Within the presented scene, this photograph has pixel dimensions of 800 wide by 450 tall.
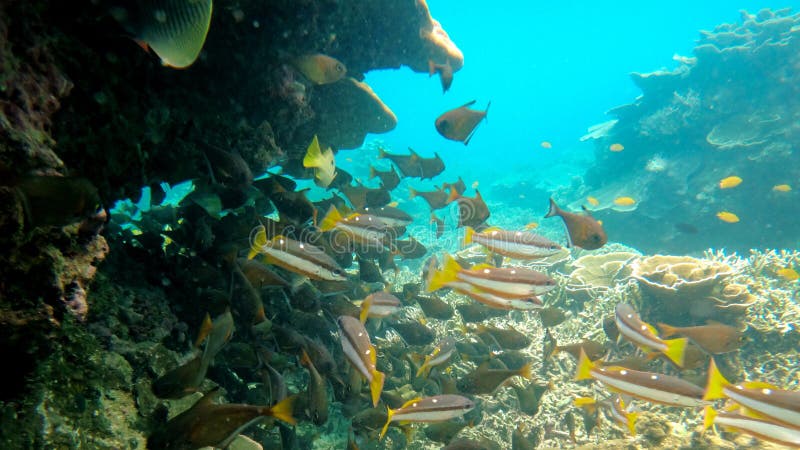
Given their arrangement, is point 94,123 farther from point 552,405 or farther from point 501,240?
point 552,405

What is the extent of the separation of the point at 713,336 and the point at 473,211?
299 centimetres

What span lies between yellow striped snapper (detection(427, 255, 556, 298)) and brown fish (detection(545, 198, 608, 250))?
0.71 m

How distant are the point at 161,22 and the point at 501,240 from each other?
2.91 m

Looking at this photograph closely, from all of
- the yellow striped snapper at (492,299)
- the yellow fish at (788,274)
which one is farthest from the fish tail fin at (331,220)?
the yellow fish at (788,274)

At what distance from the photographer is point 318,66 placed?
4312 millimetres

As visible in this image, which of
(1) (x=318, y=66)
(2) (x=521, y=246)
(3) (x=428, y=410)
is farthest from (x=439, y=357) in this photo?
(1) (x=318, y=66)

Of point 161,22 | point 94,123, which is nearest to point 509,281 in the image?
point 161,22

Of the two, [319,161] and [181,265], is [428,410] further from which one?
[319,161]

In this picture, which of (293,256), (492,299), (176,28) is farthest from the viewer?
(492,299)

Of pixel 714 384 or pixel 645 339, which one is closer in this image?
pixel 714 384

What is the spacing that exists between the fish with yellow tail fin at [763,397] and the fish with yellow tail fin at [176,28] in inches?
151

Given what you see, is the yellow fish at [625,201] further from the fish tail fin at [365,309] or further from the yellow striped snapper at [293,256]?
the yellow striped snapper at [293,256]

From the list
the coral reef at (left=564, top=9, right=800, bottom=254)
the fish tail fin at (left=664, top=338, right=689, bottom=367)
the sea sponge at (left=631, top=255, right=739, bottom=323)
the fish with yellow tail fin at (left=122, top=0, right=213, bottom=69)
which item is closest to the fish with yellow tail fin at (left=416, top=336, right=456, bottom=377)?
the fish tail fin at (left=664, top=338, right=689, bottom=367)

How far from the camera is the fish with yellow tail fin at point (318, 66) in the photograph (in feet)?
14.0
